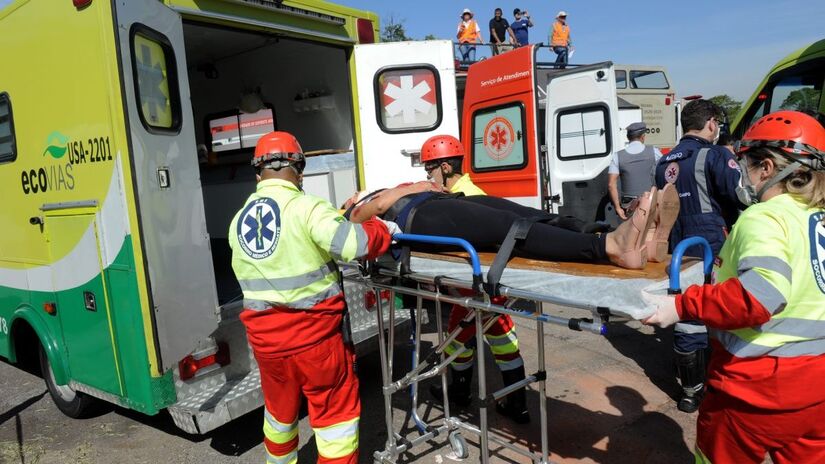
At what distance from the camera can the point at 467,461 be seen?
3.21 m

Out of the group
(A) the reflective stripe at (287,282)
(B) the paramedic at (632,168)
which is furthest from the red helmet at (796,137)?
(B) the paramedic at (632,168)

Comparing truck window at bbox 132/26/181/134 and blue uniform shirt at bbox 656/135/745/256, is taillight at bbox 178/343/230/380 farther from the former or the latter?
blue uniform shirt at bbox 656/135/745/256

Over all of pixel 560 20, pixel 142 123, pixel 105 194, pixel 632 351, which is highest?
pixel 560 20

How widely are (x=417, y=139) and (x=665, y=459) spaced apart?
9.35 ft

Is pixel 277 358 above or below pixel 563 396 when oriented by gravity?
above

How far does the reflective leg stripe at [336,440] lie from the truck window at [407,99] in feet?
8.67

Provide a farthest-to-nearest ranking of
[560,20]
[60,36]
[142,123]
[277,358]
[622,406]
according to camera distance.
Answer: [560,20] < [622,406] < [60,36] < [142,123] < [277,358]

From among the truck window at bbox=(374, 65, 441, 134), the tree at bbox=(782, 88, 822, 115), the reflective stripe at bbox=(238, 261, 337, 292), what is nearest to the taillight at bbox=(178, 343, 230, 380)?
the reflective stripe at bbox=(238, 261, 337, 292)

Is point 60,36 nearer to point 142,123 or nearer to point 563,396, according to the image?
point 142,123

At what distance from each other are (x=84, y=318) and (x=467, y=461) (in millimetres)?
2407

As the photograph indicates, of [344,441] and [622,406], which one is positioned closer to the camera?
[344,441]

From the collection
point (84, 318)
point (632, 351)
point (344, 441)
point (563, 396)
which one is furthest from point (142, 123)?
point (632, 351)

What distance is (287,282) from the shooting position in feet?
8.04

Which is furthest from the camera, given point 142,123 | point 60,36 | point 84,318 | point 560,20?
point 560,20
